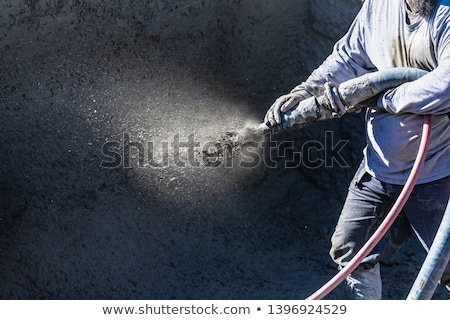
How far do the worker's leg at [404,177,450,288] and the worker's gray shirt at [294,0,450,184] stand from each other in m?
0.03

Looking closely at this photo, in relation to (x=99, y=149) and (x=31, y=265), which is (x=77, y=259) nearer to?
(x=31, y=265)

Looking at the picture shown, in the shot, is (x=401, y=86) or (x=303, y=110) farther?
(x=303, y=110)

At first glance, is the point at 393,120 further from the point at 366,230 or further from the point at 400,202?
the point at 366,230

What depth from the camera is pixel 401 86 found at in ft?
8.05

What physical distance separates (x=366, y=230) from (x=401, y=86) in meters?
0.55

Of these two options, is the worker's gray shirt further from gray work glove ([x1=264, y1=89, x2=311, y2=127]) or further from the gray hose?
the gray hose

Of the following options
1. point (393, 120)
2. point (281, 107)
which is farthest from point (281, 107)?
point (393, 120)

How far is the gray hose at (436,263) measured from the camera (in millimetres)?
2311

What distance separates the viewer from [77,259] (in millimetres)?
3598

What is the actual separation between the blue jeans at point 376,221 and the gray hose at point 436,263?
0.24 metres

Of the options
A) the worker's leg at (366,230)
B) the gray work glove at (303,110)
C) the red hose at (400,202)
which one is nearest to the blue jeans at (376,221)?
the worker's leg at (366,230)

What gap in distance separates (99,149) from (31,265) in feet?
2.09

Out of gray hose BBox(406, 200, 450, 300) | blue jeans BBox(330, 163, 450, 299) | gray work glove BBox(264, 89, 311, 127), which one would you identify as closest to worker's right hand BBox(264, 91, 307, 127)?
gray work glove BBox(264, 89, 311, 127)

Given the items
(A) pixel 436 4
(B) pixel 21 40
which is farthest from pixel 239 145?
(A) pixel 436 4
